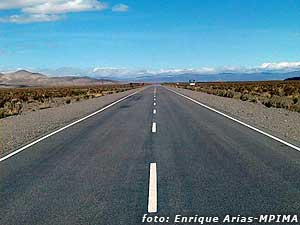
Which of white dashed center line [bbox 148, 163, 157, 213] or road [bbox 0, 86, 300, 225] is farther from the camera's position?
white dashed center line [bbox 148, 163, 157, 213]

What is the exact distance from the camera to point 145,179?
7488 millimetres

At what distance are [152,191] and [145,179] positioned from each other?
2.74 feet

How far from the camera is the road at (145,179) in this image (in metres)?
5.68

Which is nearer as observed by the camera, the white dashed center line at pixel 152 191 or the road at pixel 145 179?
the road at pixel 145 179

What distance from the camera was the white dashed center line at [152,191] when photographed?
228 inches

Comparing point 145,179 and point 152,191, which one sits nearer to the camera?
point 152,191

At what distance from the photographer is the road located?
568 centimetres

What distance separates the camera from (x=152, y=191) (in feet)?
21.9

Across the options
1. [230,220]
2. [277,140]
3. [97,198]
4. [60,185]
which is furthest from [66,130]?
[230,220]

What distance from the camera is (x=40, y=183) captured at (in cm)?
733

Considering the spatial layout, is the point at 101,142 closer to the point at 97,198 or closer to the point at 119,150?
the point at 119,150

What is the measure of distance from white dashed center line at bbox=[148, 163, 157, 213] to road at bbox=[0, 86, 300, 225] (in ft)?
0.04

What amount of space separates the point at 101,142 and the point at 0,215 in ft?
22.0

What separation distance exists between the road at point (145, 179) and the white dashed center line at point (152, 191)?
0.01 meters
